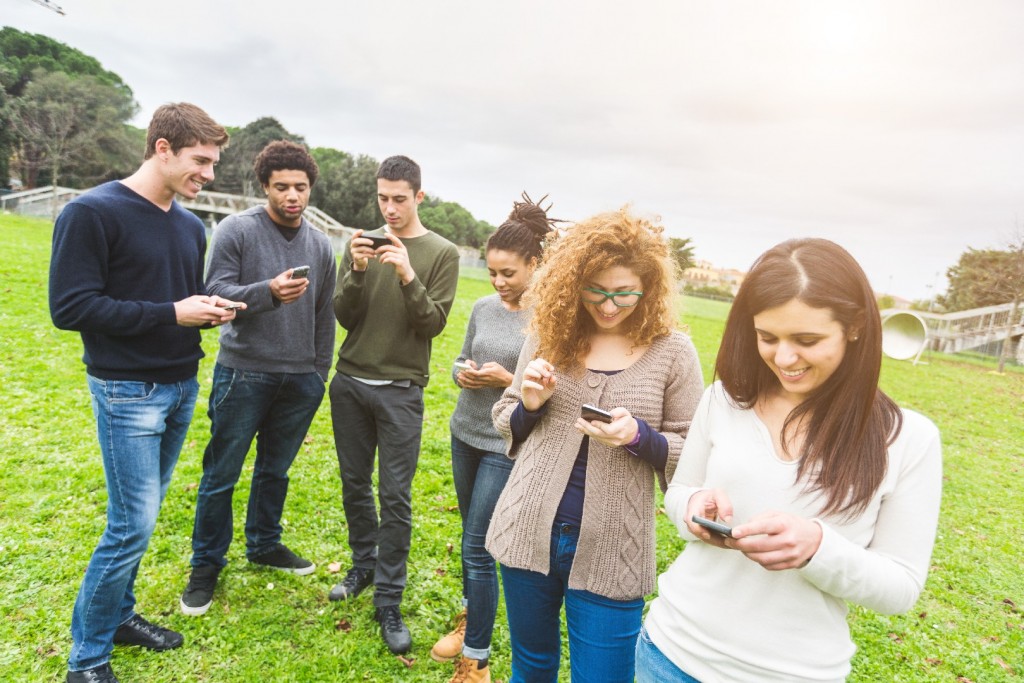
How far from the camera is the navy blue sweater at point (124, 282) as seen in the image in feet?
8.14

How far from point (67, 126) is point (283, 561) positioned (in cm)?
3808

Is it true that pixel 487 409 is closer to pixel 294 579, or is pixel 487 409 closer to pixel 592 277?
pixel 592 277

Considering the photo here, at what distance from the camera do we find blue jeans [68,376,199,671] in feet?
8.63

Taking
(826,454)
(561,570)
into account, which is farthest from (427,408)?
(826,454)

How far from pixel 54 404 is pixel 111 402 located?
4.55m

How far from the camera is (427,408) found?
759 cm

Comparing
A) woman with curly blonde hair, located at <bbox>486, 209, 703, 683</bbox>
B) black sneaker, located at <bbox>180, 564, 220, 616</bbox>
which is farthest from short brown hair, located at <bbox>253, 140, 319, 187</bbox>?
black sneaker, located at <bbox>180, 564, 220, 616</bbox>

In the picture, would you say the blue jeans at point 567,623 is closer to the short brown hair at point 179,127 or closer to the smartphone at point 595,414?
the smartphone at point 595,414

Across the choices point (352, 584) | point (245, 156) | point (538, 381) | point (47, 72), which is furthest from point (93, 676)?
point (245, 156)

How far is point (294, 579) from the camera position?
3.73m

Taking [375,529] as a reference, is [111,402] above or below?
above

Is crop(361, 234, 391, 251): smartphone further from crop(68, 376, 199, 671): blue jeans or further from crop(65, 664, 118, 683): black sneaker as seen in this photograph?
crop(65, 664, 118, 683): black sneaker

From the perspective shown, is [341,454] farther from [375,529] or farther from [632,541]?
[632,541]

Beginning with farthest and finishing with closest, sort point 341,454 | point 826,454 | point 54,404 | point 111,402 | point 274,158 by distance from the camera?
point 54,404 < point 341,454 < point 274,158 < point 111,402 < point 826,454
